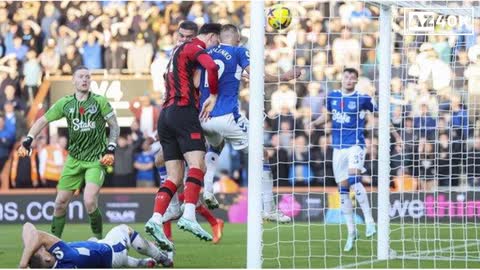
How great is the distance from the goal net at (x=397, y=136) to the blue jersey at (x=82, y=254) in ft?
6.35

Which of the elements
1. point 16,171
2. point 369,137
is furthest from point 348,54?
point 16,171

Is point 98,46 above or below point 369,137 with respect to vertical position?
above

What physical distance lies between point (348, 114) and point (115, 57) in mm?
8135

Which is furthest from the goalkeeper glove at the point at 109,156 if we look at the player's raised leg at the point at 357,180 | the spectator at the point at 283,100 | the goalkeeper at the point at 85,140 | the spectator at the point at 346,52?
the spectator at the point at 346,52

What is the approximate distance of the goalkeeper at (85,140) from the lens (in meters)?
12.5

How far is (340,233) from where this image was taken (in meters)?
15.8

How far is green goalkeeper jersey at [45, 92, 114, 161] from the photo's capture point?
12.6 metres

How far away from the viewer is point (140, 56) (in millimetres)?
21578

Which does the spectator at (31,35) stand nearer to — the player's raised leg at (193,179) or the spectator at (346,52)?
the spectator at (346,52)

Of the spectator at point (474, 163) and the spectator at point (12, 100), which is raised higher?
the spectator at point (12, 100)

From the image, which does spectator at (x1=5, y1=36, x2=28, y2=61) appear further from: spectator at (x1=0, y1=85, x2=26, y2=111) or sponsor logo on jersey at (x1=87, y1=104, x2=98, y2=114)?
sponsor logo on jersey at (x1=87, y1=104, x2=98, y2=114)

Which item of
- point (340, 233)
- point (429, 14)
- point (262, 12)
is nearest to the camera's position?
point (262, 12)

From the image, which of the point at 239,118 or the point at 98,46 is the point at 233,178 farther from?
the point at 239,118

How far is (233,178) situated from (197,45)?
10300 mm
